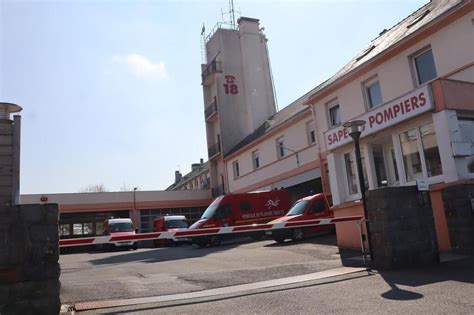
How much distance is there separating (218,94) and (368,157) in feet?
82.3

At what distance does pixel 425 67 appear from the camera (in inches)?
663

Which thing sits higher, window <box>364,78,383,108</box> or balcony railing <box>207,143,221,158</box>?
balcony railing <box>207,143,221,158</box>

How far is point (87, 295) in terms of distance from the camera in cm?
856

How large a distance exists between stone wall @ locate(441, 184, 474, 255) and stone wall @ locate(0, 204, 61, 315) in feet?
29.7

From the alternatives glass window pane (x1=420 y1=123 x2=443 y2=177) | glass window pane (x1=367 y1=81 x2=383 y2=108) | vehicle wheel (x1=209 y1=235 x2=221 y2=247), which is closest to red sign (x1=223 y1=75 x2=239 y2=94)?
vehicle wheel (x1=209 y1=235 x2=221 y2=247)

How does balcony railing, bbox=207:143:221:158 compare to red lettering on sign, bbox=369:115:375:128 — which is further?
balcony railing, bbox=207:143:221:158

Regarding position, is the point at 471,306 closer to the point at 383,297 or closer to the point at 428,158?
the point at 383,297

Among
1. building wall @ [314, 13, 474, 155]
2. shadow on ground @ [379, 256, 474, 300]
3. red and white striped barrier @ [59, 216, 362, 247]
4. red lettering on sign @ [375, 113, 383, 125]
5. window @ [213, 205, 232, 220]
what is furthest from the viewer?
window @ [213, 205, 232, 220]

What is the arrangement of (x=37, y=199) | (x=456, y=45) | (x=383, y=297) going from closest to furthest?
(x=383, y=297)
(x=456, y=45)
(x=37, y=199)

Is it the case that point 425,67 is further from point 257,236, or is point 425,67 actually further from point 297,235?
point 257,236

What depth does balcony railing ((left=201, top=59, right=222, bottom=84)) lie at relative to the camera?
39.9 metres

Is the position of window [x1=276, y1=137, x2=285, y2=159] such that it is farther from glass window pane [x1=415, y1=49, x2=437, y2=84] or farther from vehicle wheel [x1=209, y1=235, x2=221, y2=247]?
glass window pane [x1=415, y1=49, x2=437, y2=84]

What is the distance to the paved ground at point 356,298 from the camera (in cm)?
627

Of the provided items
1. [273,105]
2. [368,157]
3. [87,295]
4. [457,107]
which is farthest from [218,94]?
[87,295]
